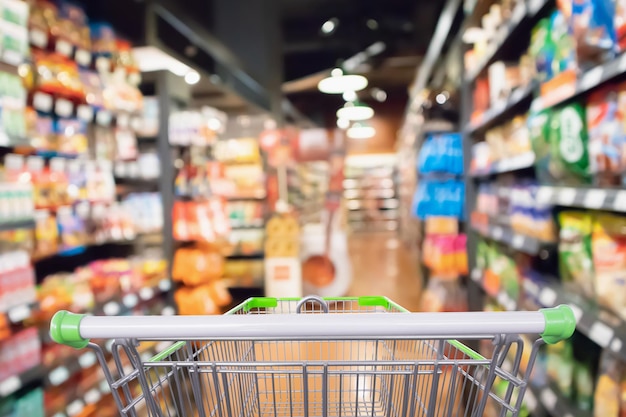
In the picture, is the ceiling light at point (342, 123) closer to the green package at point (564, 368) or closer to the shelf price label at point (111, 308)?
the shelf price label at point (111, 308)

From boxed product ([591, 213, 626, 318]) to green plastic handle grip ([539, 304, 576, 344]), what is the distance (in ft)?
3.15

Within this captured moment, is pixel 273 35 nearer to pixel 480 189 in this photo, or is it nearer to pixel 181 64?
pixel 181 64

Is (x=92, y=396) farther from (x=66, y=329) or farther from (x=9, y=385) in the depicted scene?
(x=66, y=329)

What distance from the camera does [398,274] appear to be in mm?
6762

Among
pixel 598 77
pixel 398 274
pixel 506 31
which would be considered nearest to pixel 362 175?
pixel 398 274

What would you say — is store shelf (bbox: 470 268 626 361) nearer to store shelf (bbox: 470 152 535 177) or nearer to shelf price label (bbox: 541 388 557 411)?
shelf price label (bbox: 541 388 557 411)

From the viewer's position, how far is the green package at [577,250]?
5.86 ft

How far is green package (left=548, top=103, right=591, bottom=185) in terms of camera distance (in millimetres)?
1753

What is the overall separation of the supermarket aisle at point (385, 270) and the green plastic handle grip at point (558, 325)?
2557 millimetres

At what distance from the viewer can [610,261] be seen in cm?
160

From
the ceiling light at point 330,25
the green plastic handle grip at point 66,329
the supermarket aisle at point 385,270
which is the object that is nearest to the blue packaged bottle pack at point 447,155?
the supermarket aisle at point 385,270

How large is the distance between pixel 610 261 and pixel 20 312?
2.26m

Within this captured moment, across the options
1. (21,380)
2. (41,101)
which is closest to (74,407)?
(21,380)

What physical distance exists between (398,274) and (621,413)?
5.24 meters
